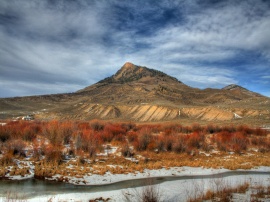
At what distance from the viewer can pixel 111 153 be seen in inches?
672

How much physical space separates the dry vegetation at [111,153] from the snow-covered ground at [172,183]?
68 centimetres

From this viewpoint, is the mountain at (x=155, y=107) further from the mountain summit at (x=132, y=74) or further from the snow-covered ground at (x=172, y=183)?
the snow-covered ground at (x=172, y=183)

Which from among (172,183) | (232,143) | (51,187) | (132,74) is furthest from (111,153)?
(132,74)

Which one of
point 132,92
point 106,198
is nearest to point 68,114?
point 132,92

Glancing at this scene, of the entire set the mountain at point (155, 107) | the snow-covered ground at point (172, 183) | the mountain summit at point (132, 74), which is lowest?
the snow-covered ground at point (172, 183)

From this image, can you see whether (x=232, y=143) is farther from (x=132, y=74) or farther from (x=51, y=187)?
(x=132, y=74)

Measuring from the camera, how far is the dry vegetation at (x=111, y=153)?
13.2 metres

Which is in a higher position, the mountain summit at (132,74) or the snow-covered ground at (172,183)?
the mountain summit at (132,74)

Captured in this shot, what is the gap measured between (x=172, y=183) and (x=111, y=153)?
645 cm

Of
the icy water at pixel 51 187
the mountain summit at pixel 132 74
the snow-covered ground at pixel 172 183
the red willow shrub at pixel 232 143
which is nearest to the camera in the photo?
the snow-covered ground at pixel 172 183

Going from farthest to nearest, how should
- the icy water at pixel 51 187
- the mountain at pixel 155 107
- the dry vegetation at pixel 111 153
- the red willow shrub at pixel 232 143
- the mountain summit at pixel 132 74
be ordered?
the mountain summit at pixel 132 74, the mountain at pixel 155 107, the red willow shrub at pixel 232 143, the dry vegetation at pixel 111 153, the icy water at pixel 51 187

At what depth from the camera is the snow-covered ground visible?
927cm

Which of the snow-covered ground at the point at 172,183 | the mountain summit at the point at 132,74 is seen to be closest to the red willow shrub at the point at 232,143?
the snow-covered ground at the point at 172,183

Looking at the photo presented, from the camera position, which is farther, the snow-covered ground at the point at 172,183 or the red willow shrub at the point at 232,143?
the red willow shrub at the point at 232,143
